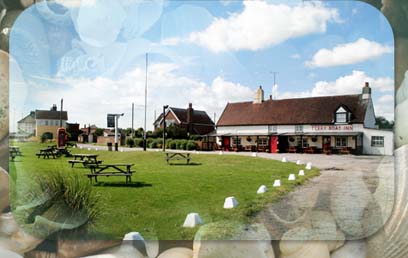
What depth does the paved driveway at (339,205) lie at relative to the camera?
2457mm

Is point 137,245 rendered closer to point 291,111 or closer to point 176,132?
point 176,132

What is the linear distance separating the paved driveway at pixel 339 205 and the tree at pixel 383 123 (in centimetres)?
25

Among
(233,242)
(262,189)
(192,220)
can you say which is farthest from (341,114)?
(192,220)

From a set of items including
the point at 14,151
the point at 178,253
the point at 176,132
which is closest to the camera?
the point at 178,253

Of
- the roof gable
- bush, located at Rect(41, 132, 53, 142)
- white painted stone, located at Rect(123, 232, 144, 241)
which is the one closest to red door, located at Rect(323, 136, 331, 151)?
white painted stone, located at Rect(123, 232, 144, 241)

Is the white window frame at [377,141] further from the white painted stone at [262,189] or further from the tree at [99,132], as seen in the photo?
the tree at [99,132]

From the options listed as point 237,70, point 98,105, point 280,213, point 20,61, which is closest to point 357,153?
point 280,213

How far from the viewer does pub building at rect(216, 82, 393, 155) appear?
2.40 metres

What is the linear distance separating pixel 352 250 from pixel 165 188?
1.38m

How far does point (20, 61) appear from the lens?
2.42m

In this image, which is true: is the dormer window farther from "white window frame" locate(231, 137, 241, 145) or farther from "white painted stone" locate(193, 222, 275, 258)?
"white painted stone" locate(193, 222, 275, 258)

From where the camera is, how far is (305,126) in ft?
8.38

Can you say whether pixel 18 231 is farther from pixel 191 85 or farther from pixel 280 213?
pixel 280 213

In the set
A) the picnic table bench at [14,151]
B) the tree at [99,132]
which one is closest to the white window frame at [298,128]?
the tree at [99,132]
